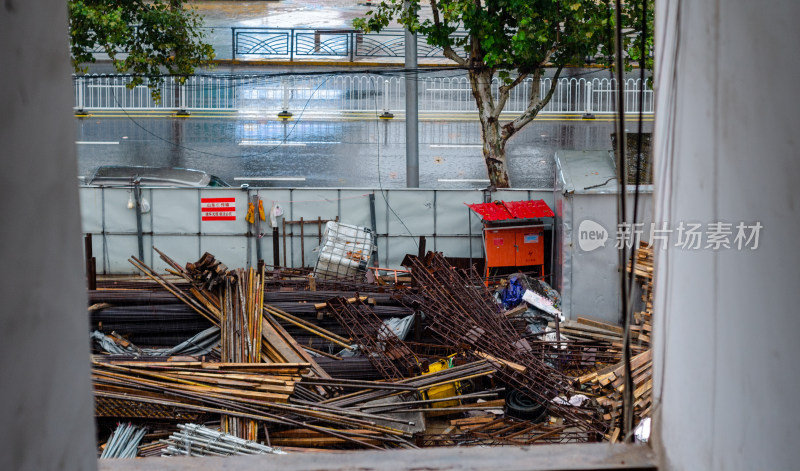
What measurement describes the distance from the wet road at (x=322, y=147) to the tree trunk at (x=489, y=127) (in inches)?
143

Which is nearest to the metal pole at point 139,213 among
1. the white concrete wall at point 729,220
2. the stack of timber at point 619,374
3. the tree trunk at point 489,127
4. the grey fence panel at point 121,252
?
the grey fence panel at point 121,252

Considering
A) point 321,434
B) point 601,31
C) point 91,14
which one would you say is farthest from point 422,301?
point 91,14

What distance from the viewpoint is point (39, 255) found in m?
1.81

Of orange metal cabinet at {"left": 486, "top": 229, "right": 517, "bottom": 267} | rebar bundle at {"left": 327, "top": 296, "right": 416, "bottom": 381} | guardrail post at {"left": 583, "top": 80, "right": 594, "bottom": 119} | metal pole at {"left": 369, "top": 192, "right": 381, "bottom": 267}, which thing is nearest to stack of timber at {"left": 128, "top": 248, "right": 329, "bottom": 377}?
rebar bundle at {"left": 327, "top": 296, "right": 416, "bottom": 381}

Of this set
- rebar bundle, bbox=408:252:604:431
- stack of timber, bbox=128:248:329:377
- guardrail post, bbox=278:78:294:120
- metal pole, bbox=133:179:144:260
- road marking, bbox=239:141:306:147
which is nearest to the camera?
rebar bundle, bbox=408:252:604:431

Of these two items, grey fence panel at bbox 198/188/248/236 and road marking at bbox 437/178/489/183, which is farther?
road marking at bbox 437/178/489/183

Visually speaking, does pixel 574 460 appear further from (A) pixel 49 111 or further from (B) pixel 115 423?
(B) pixel 115 423

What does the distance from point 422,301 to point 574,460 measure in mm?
8572

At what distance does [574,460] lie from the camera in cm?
289

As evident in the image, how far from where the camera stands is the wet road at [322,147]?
2052cm

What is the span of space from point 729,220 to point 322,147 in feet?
67.3

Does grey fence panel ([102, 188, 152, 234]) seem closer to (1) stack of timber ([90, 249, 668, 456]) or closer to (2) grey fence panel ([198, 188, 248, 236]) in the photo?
(2) grey fence panel ([198, 188, 248, 236])

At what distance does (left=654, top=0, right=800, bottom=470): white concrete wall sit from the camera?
186 cm

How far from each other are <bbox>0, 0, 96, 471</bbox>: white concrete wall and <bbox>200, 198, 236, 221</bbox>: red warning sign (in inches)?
510
